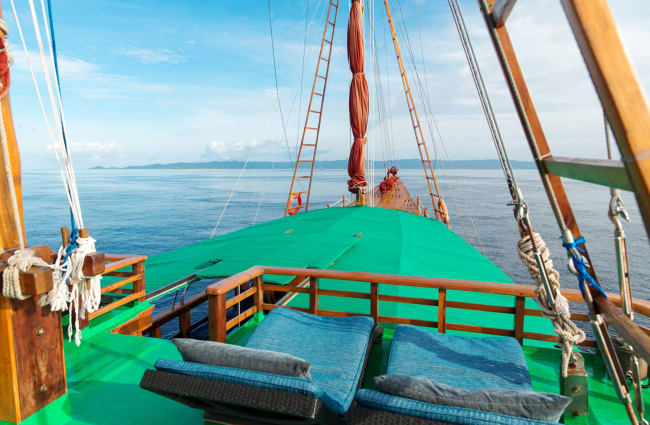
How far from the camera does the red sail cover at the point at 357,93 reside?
10445 mm

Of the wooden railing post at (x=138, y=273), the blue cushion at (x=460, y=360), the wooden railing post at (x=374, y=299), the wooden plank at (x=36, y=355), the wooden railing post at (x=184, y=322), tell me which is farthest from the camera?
the wooden railing post at (x=184, y=322)

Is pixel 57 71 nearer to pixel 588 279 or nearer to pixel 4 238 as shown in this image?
pixel 4 238

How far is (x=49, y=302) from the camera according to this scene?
2.17m

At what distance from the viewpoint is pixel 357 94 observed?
10.6m

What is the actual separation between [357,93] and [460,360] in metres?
9.08

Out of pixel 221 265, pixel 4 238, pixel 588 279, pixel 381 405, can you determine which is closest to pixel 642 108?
pixel 588 279

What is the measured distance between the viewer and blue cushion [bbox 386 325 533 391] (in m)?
2.32

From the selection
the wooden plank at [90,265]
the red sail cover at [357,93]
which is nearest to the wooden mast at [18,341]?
the wooden plank at [90,265]

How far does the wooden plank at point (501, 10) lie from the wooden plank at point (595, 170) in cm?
49

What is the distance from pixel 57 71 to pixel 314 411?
2352mm

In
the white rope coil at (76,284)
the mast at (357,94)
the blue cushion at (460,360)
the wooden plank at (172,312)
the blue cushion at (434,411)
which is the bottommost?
→ the wooden plank at (172,312)

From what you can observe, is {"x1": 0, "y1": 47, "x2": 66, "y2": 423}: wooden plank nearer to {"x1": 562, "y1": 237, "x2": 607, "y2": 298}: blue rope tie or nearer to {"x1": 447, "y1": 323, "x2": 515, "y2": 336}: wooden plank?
{"x1": 562, "y1": 237, "x2": 607, "y2": 298}: blue rope tie

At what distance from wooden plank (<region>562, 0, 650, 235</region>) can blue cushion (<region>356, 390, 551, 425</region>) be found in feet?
3.65

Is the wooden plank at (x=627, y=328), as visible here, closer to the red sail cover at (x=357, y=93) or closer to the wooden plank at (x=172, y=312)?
the wooden plank at (x=172, y=312)
